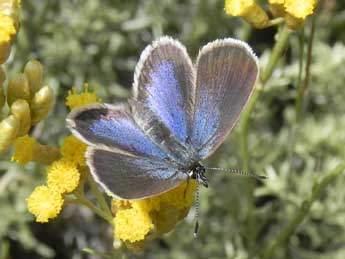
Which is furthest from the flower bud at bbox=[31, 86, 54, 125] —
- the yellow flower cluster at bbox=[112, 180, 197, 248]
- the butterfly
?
the yellow flower cluster at bbox=[112, 180, 197, 248]

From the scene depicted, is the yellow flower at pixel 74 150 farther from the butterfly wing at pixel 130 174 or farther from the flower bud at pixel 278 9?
the flower bud at pixel 278 9

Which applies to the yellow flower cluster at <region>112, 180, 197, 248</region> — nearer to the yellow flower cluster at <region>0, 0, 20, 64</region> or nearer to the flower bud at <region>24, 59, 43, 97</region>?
the flower bud at <region>24, 59, 43, 97</region>

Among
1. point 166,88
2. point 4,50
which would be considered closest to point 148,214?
point 166,88

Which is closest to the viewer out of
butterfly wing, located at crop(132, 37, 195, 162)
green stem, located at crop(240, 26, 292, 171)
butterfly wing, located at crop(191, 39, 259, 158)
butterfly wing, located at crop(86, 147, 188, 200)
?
butterfly wing, located at crop(86, 147, 188, 200)

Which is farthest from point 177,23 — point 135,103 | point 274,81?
point 135,103

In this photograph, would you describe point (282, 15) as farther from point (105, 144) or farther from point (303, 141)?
point (303, 141)

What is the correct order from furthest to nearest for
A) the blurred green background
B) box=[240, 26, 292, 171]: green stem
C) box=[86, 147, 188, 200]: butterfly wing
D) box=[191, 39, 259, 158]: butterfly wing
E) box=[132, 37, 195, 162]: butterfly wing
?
the blurred green background
box=[240, 26, 292, 171]: green stem
box=[132, 37, 195, 162]: butterfly wing
box=[191, 39, 259, 158]: butterfly wing
box=[86, 147, 188, 200]: butterfly wing
